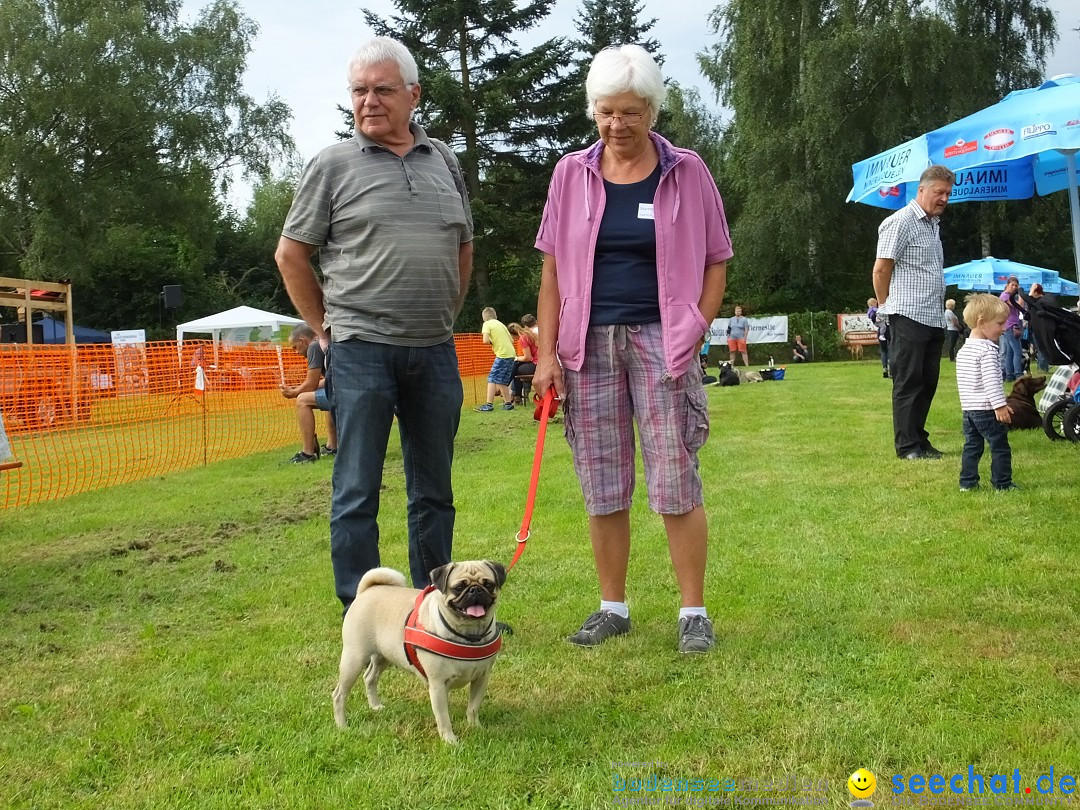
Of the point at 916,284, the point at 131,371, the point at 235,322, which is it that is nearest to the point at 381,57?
the point at 916,284

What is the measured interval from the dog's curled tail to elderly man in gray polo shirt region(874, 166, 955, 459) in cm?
498

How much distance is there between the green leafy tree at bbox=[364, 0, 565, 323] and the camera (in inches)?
1255

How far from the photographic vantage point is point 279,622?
4055 millimetres

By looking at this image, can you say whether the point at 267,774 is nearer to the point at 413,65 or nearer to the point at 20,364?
the point at 413,65

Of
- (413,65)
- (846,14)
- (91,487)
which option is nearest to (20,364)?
(91,487)

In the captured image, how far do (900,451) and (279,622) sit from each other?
5262 millimetres

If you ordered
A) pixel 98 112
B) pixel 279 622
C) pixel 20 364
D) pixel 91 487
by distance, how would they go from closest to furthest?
pixel 279 622
pixel 91 487
pixel 20 364
pixel 98 112

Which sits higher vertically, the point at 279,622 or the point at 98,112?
the point at 98,112

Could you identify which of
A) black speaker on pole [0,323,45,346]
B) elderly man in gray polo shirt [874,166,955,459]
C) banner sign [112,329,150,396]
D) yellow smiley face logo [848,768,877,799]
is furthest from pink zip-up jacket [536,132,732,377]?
black speaker on pole [0,323,45,346]

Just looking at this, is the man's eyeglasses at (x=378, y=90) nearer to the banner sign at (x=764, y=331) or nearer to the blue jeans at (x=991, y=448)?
the blue jeans at (x=991, y=448)

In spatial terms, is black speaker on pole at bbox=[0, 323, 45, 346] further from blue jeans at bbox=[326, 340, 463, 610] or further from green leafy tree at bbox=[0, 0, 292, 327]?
blue jeans at bbox=[326, 340, 463, 610]

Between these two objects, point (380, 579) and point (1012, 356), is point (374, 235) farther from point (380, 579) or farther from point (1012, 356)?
point (1012, 356)

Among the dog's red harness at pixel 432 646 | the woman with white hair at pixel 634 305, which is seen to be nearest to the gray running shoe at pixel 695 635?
the woman with white hair at pixel 634 305

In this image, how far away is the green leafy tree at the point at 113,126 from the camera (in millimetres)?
27750
